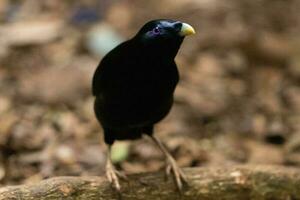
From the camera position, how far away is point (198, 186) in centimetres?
473

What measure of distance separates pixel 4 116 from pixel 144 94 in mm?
2557

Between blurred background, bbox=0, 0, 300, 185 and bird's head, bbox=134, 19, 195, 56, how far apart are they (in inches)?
72.6

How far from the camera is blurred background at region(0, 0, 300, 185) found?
244 inches

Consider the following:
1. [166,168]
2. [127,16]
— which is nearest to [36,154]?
[166,168]

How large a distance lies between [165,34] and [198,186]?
1.13 meters

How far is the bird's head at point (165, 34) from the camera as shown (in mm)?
4172

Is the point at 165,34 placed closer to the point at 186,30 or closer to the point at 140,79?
the point at 186,30

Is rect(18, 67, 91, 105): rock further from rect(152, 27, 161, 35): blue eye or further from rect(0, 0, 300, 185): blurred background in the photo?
rect(152, 27, 161, 35): blue eye

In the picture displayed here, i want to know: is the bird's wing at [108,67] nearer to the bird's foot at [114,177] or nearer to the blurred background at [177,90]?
the bird's foot at [114,177]

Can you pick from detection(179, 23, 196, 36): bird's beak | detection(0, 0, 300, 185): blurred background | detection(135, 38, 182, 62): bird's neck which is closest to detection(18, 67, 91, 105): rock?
detection(0, 0, 300, 185): blurred background

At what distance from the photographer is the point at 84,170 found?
5.91 meters

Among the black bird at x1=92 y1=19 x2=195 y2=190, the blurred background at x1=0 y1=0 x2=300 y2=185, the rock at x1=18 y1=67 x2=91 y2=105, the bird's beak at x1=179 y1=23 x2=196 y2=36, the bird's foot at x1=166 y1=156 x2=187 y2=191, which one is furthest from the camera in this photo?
the rock at x1=18 y1=67 x2=91 y2=105

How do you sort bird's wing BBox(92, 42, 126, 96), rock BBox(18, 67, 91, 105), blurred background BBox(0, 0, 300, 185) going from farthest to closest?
rock BBox(18, 67, 91, 105) < blurred background BBox(0, 0, 300, 185) < bird's wing BBox(92, 42, 126, 96)

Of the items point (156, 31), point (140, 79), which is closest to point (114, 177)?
point (140, 79)
